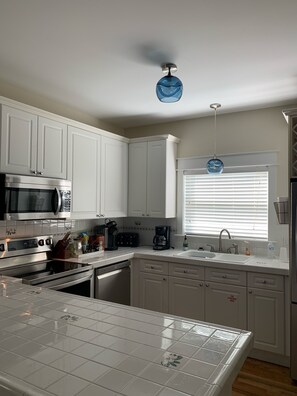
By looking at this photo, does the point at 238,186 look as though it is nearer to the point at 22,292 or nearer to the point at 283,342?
the point at 283,342

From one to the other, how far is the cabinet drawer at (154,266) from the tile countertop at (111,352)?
1965mm

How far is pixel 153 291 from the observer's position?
340cm

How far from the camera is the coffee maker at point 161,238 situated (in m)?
3.80

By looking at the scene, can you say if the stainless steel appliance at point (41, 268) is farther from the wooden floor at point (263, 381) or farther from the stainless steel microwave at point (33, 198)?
the wooden floor at point (263, 381)

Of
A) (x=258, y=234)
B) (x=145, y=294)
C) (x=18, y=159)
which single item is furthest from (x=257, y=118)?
(x=18, y=159)

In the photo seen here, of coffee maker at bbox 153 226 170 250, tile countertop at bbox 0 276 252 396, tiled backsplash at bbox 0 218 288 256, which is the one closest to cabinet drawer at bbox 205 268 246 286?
tiled backsplash at bbox 0 218 288 256

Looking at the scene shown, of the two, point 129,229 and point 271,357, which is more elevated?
point 129,229

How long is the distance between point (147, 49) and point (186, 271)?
2.09m

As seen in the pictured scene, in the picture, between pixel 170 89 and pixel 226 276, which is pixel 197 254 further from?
pixel 170 89

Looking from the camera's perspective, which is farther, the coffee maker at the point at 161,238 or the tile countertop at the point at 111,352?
the coffee maker at the point at 161,238

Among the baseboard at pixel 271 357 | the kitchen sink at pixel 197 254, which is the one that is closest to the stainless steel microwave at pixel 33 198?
the kitchen sink at pixel 197 254

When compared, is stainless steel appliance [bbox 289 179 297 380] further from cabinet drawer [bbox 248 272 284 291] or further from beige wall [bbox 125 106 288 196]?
beige wall [bbox 125 106 288 196]

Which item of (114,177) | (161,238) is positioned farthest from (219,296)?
(114,177)

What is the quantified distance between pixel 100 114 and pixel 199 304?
243 centimetres
